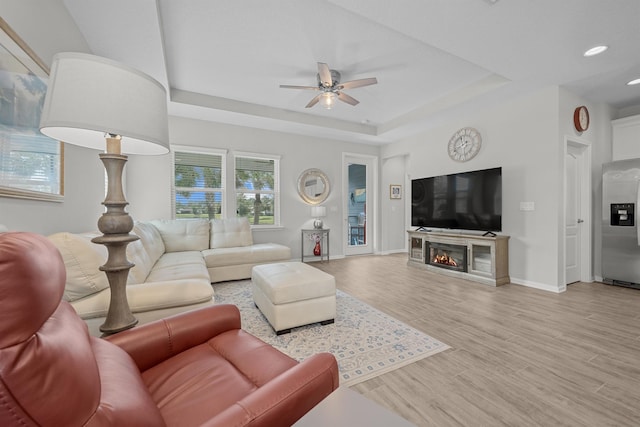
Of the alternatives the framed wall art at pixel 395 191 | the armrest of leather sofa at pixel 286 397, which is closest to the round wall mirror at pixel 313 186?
the framed wall art at pixel 395 191

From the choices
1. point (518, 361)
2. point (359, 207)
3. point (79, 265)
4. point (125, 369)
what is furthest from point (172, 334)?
point (359, 207)

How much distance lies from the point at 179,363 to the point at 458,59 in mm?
3850

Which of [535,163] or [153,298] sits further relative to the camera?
[535,163]

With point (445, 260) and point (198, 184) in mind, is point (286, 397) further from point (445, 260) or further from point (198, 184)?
point (198, 184)

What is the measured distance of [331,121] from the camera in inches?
199

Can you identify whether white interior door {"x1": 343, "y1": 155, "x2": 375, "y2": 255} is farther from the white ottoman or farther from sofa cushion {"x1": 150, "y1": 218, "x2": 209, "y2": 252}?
the white ottoman

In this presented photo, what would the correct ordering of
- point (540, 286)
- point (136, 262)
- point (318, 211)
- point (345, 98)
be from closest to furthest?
point (136, 262) < point (345, 98) < point (540, 286) < point (318, 211)

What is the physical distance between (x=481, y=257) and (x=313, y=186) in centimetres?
327

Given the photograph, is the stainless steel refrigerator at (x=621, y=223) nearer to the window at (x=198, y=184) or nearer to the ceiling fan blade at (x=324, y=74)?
the ceiling fan blade at (x=324, y=74)

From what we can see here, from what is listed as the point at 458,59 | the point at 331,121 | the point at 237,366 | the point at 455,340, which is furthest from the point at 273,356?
the point at 331,121

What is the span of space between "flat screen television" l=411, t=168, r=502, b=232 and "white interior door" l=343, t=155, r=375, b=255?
1.35m

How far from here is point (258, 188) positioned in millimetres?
5148

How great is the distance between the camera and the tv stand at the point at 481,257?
3.70m

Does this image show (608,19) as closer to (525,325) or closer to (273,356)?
(525,325)
